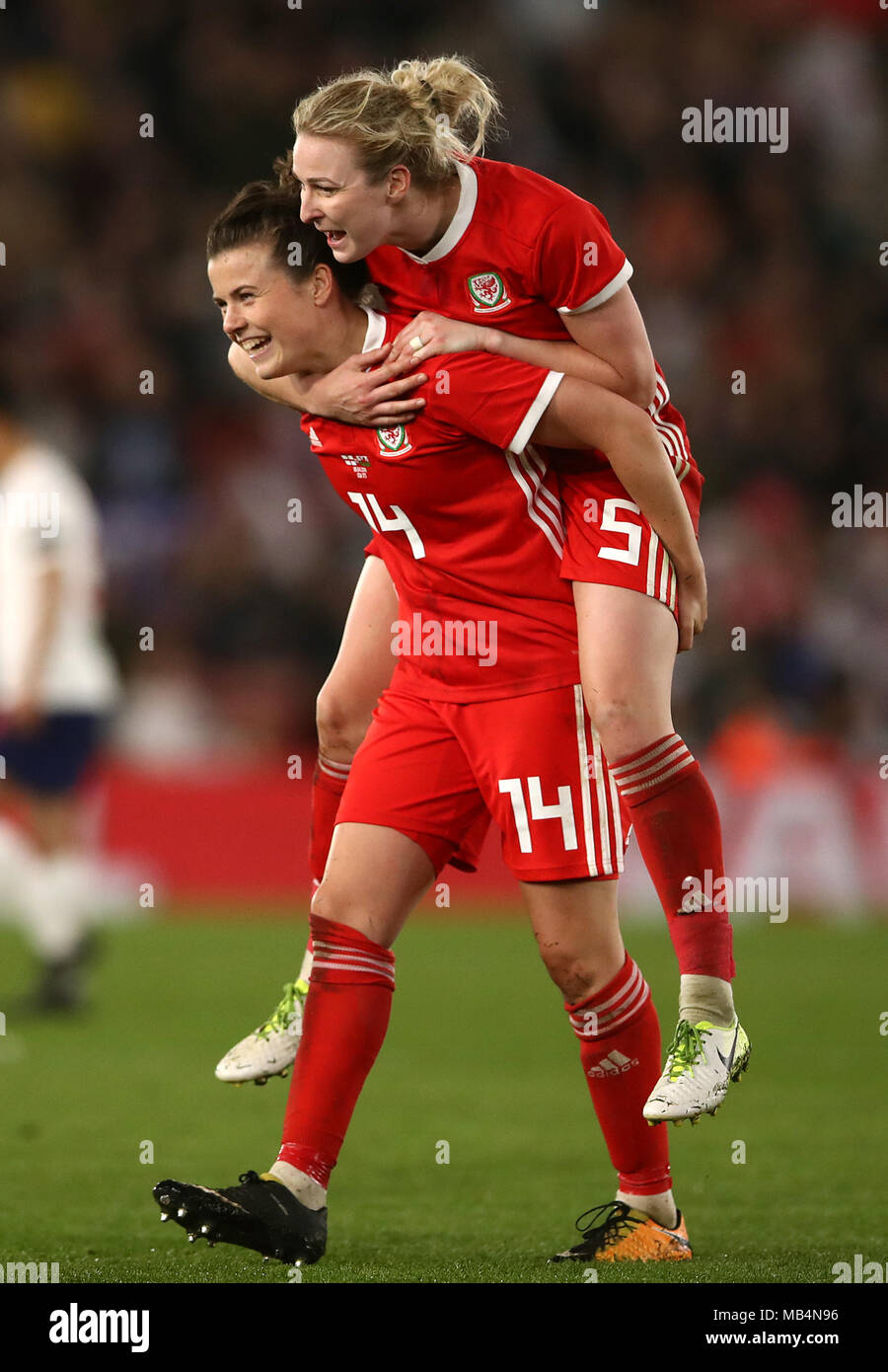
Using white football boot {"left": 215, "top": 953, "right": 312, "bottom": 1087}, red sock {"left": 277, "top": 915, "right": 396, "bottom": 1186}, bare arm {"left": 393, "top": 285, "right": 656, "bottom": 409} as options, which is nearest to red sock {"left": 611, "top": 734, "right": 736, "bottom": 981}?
red sock {"left": 277, "top": 915, "right": 396, "bottom": 1186}

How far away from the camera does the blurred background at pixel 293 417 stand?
36.0 feet

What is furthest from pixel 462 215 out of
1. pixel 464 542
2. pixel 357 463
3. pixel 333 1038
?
pixel 333 1038

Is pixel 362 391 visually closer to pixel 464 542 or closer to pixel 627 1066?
pixel 464 542

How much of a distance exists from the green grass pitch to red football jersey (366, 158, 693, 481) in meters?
1.75

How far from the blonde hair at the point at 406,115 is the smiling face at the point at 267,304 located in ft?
0.81

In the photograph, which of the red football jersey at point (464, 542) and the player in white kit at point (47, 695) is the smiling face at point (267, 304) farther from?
the player in white kit at point (47, 695)

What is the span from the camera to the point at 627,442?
3.52 metres

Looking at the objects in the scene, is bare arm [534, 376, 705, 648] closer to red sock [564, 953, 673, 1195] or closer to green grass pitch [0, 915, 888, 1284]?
red sock [564, 953, 673, 1195]

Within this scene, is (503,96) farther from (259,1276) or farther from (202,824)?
(259,1276)

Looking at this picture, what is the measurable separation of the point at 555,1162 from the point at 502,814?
1.66m

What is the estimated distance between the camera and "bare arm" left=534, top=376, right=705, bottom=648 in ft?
11.4

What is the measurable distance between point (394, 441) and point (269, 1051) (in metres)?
1.33

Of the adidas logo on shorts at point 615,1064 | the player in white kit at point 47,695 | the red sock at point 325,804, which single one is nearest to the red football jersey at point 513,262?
the red sock at point 325,804

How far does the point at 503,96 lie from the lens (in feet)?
43.6
